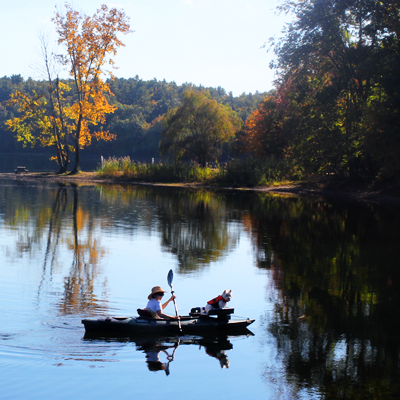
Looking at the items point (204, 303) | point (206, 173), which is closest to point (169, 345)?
point (204, 303)

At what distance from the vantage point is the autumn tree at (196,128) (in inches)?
1849

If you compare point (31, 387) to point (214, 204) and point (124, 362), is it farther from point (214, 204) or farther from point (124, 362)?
point (214, 204)

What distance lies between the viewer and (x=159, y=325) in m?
8.16

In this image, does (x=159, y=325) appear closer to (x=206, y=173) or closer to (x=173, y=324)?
(x=173, y=324)

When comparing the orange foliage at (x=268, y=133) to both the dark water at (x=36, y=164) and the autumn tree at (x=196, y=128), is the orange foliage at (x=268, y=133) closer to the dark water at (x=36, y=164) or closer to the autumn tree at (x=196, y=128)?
the autumn tree at (x=196, y=128)

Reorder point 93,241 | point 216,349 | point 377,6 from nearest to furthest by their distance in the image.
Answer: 1. point 216,349
2. point 93,241
3. point 377,6

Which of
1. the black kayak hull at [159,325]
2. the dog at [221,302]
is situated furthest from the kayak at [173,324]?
the dog at [221,302]

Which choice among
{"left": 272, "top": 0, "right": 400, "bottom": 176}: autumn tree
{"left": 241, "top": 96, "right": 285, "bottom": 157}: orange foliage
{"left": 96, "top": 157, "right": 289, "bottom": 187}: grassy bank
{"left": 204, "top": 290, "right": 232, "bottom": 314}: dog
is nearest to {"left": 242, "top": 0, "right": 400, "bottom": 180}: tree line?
{"left": 272, "top": 0, "right": 400, "bottom": 176}: autumn tree

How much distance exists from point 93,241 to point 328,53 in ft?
81.1

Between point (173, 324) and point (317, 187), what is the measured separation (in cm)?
3324

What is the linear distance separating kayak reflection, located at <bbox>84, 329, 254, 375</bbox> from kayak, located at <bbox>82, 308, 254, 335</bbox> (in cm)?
10

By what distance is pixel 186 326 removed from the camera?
27.2 ft

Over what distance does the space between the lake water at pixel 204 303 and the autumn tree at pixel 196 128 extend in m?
27.1

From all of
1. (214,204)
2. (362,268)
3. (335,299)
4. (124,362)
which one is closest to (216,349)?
(124,362)
